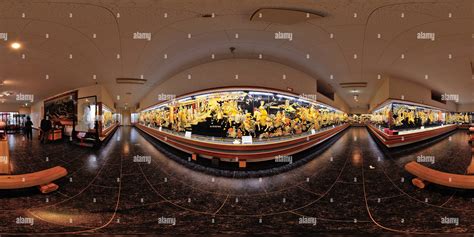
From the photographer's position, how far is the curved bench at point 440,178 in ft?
4.02

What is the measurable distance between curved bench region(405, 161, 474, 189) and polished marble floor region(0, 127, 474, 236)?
0.21 ft

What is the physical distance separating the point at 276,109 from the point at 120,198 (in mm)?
1137

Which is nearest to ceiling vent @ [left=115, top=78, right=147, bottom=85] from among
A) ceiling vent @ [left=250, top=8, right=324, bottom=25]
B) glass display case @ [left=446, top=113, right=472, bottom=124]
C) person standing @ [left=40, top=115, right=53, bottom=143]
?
ceiling vent @ [left=250, top=8, right=324, bottom=25]

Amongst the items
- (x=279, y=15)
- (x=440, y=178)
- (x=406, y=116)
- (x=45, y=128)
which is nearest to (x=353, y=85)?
(x=406, y=116)

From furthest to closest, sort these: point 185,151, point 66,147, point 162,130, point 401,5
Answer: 1. point 162,130
2. point 66,147
3. point 185,151
4. point 401,5

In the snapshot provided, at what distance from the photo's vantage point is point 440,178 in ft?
4.13

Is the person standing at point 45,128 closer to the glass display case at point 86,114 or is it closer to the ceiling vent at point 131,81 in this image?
the glass display case at point 86,114

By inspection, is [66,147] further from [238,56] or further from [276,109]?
[276,109]

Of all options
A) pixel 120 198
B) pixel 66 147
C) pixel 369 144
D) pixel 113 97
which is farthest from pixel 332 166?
pixel 66 147

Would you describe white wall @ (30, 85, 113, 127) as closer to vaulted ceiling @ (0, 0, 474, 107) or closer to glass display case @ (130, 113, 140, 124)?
vaulted ceiling @ (0, 0, 474, 107)

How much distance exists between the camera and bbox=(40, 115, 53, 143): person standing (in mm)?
1650

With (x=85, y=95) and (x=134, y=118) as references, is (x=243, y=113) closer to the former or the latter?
(x=134, y=118)

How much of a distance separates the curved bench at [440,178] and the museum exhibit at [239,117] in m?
0.01

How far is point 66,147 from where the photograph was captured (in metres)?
1.51
